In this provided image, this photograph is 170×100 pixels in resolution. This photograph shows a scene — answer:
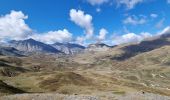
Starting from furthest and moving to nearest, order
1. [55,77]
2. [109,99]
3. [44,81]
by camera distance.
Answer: [55,77], [44,81], [109,99]

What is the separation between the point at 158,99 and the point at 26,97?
30.1m

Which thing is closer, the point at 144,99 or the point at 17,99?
the point at 17,99

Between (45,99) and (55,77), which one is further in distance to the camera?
(55,77)

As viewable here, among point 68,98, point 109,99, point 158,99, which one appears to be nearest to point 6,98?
point 68,98

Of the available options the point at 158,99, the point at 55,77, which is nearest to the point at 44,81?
the point at 55,77

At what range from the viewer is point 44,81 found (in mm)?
169250

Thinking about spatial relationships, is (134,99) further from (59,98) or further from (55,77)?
(55,77)

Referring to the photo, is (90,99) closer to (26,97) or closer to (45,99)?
(45,99)

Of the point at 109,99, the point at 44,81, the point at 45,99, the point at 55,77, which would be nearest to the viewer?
the point at 45,99

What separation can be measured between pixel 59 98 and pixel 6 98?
9.43 meters

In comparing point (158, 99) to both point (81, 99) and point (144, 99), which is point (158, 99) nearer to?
point (144, 99)

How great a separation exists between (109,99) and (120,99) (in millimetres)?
2629

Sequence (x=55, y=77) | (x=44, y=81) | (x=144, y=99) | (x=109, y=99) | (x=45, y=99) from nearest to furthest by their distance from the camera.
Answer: (x=45, y=99), (x=109, y=99), (x=144, y=99), (x=44, y=81), (x=55, y=77)

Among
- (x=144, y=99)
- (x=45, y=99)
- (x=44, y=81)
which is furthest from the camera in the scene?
(x=44, y=81)
